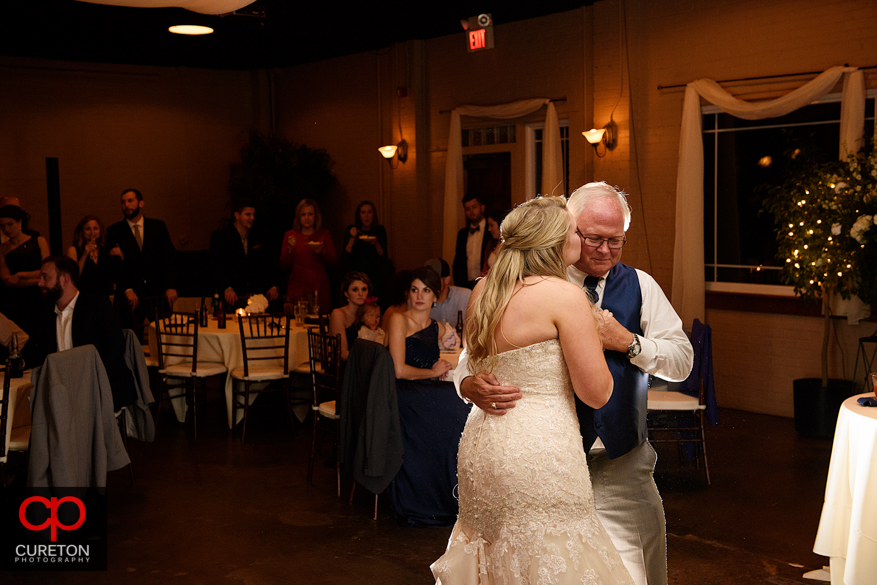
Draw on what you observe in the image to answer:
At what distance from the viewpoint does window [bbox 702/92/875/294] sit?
6621 millimetres

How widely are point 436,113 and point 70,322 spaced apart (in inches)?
216

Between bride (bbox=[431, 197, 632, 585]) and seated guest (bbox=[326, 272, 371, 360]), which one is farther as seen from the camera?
seated guest (bbox=[326, 272, 371, 360])

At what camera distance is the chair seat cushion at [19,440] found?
14.4 feet

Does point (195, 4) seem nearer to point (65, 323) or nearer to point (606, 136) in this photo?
point (65, 323)

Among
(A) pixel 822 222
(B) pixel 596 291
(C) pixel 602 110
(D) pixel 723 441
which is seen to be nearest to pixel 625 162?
(C) pixel 602 110

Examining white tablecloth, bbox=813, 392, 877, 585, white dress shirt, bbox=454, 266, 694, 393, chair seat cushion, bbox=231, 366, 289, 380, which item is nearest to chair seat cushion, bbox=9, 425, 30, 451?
chair seat cushion, bbox=231, 366, 289, 380

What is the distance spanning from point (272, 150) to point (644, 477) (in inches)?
332

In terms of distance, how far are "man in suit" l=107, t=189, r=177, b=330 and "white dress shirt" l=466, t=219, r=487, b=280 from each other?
9.02ft

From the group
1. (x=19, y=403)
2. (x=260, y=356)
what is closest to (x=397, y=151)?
(x=260, y=356)

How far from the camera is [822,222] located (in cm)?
560

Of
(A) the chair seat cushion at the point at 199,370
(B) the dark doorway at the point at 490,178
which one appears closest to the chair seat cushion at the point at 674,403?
(A) the chair seat cushion at the point at 199,370

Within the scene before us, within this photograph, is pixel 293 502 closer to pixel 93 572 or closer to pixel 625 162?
pixel 93 572

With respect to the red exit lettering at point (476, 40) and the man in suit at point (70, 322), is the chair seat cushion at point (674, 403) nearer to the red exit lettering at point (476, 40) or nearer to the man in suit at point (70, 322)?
the man in suit at point (70, 322)

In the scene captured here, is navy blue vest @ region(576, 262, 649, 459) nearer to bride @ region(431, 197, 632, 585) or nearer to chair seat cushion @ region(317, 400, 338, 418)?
bride @ region(431, 197, 632, 585)
